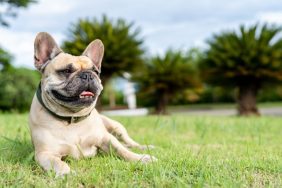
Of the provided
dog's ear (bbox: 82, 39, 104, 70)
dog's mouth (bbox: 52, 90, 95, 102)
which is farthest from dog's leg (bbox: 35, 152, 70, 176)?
dog's ear (bbox: 82, 39, 104, 70)

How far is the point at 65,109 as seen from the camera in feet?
12.0

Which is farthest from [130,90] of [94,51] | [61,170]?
[61,170]

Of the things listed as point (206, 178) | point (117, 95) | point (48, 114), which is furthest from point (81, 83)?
point (117, 95)

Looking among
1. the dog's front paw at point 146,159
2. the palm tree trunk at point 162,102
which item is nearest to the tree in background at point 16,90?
the palm tree trunk at point 162,102

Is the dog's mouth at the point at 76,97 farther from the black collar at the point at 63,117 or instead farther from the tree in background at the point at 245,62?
the tree in background at the point at 245,62

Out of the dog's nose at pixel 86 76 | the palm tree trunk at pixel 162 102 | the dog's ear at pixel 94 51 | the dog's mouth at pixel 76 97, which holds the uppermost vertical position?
the dog's ear at pixel 94 51

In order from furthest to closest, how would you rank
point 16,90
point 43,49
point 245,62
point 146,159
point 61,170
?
1. point 16,90
2. point 245,62
3. point 43,49
4. point 146,159
5. point 61,170

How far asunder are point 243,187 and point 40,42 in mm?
2099

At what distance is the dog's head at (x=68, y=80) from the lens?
3.55 m

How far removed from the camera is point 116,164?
11.0ft

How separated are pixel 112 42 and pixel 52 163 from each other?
14507 mm

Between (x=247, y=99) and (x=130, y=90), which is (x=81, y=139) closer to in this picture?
(x=247, y=99)

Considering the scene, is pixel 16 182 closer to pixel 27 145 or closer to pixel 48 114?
pixel 48 114

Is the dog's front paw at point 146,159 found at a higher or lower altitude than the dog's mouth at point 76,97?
lower
